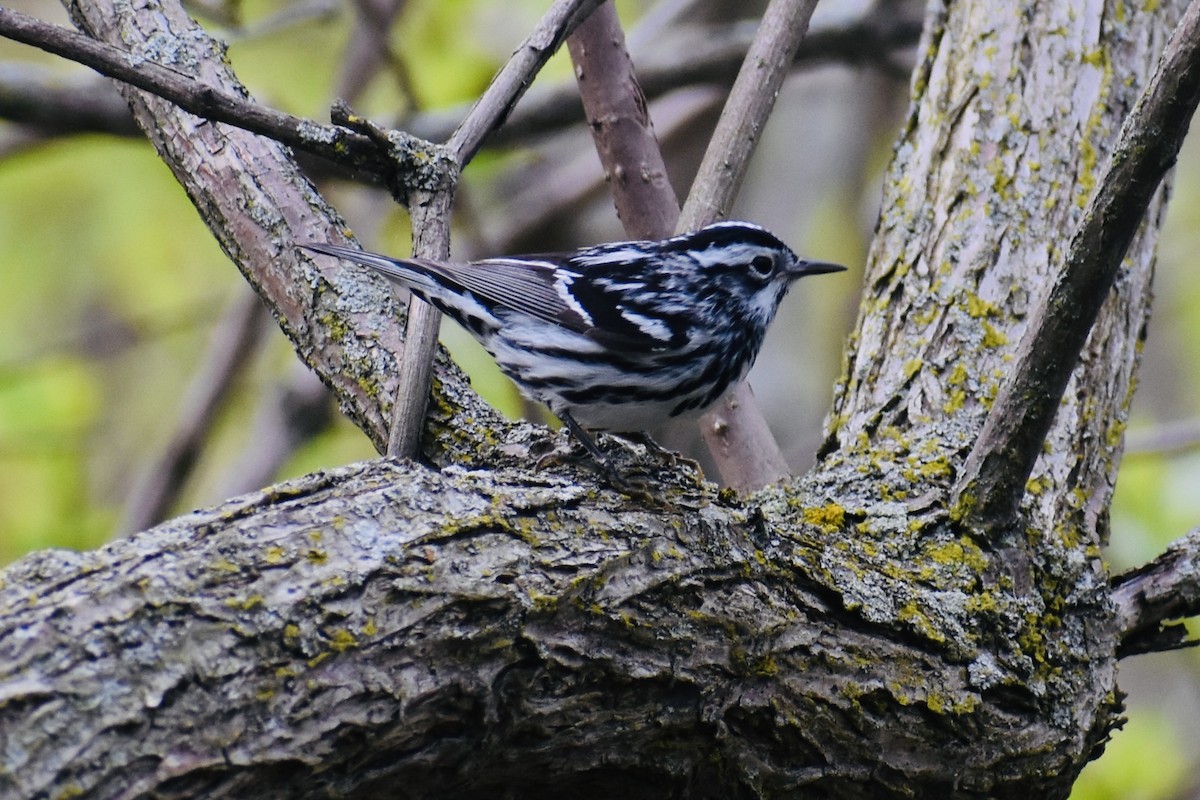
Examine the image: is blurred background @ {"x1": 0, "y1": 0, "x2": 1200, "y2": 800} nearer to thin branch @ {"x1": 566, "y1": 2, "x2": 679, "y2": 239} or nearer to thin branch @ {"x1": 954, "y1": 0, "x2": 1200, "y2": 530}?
thin branch @ {"x1": 566, "y1": 2, "x2": 679, "y2": 239}

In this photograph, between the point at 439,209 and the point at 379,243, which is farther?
the point at 379,243

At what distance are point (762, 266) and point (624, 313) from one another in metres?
0.56

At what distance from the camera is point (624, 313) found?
3676mm

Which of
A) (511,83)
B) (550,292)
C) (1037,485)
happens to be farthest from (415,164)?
(1037,485)

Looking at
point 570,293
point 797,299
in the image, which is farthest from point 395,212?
point 570,293

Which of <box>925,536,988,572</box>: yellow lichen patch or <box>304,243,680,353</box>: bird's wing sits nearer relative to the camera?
<box>925,536,988,572</box>: yellow lichen patch

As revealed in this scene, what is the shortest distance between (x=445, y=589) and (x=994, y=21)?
294 centimetres

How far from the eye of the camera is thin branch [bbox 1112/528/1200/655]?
118 inches

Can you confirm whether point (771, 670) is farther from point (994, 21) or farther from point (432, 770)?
point (994, 21)

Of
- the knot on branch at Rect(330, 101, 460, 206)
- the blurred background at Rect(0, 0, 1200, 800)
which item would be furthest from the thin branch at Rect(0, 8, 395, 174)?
the blurred background at Rect(0, 0, 1200, 800)

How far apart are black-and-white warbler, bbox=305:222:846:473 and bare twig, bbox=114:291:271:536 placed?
2373 mm

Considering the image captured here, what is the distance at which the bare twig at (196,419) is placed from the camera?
575 cm

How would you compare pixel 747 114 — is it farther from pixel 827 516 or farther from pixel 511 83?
pixel 827 516

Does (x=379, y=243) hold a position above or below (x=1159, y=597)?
above
